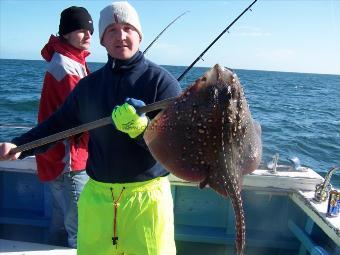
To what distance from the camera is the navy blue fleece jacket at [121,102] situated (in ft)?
8.98

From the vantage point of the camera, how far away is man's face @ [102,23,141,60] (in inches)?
108

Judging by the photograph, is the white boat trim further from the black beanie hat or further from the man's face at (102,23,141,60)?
the man's face at (102,23,141,60)

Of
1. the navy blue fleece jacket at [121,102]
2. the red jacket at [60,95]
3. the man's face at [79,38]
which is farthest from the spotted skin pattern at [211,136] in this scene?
the man's face at [79,38]

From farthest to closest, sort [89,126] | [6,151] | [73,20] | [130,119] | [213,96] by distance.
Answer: [73,20] → [6,151] → [89,126] → [130,119] → [213,96]

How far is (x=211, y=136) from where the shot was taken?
2.28 m

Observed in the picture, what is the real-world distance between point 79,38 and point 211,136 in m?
2.26

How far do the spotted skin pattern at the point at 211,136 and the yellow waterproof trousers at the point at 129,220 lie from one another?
0.44 meters

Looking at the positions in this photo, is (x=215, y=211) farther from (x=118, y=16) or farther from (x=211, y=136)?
(x=118, y=16)

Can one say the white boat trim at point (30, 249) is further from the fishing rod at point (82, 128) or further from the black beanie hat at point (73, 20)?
the black beanie hat at point (73, 20)

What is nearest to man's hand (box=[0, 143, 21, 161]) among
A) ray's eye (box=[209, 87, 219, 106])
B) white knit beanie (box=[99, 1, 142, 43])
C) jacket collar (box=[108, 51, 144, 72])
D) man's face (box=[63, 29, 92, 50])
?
jacket collar (box=[108, 51, 144, 72])

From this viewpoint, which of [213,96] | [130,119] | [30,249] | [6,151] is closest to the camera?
[213,96]

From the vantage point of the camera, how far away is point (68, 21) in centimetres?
390

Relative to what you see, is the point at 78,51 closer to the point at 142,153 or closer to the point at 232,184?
the point at 142,153

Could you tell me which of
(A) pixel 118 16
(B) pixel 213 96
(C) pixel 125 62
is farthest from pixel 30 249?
(B) pixel 213 96
